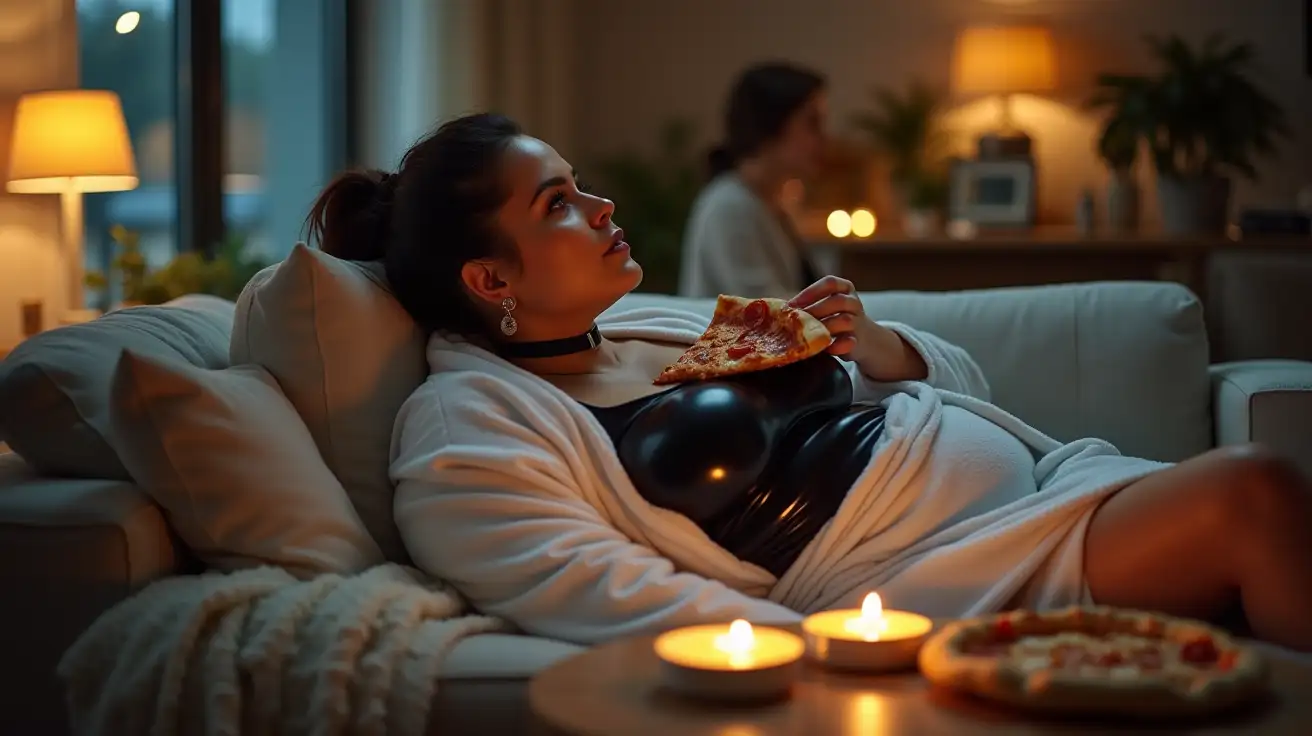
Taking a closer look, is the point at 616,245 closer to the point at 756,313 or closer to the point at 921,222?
the point at 756,313

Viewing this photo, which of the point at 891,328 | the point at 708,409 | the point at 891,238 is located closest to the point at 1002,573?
the point at 708,409

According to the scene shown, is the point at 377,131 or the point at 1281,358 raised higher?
the point at 377,131

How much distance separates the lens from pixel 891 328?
2.14 m

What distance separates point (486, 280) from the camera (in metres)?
1.96

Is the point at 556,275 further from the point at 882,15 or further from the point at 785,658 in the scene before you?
the point at 882,15

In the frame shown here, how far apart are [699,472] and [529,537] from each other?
232mm

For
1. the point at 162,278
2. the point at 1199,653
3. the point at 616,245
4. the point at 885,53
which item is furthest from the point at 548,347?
the point at 885,53

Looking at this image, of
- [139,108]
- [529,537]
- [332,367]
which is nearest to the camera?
[529,537]

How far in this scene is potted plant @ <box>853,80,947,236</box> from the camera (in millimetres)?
5246

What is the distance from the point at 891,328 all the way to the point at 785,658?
1.00m

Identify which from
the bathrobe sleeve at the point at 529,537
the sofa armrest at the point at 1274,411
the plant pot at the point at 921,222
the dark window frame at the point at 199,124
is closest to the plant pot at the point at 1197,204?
the plant pot at the point at 921,222

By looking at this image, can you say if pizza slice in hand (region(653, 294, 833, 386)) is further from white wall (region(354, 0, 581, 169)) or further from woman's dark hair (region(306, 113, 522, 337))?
white wall (region(354, 0, 581, 169))

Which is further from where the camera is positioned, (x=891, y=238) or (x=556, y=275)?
(x=891, y=238)

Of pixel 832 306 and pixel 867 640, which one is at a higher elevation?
pixel 832 306
